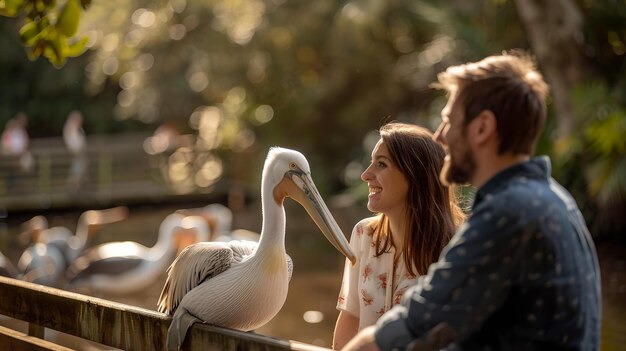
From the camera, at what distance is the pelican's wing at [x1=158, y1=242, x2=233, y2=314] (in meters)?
3.06

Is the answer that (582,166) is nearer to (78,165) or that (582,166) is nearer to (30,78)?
(78,165)

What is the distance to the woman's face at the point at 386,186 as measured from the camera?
2879 mm

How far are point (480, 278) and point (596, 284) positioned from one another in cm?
27

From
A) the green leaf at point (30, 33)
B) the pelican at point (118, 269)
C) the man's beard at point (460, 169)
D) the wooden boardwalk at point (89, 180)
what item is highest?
the green leaf at point (30, 33)

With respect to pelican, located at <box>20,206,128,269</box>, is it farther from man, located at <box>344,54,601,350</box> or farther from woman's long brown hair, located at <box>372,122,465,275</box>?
man, located at <box>344,54,601,350</box>

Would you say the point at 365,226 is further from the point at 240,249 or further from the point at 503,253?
the point at 503,253

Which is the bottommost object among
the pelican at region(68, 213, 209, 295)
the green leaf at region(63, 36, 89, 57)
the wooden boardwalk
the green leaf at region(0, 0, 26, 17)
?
the wooden boardwalk

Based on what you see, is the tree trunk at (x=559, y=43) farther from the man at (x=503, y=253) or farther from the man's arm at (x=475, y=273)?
the man's arm at (x=475, y=273)

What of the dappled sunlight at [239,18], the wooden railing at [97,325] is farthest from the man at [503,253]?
the dappled sunlight at [239,18]

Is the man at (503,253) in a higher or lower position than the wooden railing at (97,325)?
higher

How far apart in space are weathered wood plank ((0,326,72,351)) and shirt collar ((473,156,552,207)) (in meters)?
1.86

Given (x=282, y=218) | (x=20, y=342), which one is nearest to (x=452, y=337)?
(x=282, y=218)

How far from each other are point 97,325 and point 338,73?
42.4 ft

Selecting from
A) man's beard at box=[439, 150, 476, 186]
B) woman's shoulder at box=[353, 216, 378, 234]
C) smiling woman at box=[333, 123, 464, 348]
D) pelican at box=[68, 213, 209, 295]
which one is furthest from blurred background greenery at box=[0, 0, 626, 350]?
man's beard at box=[439, 150, 476, 186]
